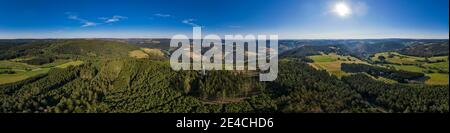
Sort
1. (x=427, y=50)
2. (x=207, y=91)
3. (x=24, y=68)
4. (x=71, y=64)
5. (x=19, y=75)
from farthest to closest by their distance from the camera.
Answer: (x=427, y=50)
(x=71, y=64)
(x=24, y=68)
(x=19, y=75)
(x=207, y=91)

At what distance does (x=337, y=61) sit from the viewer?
3183 centimetres

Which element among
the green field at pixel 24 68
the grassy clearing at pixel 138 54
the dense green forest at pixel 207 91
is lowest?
the dense green forest at pixel 207 91

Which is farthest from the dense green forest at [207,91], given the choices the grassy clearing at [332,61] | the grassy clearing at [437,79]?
the grassy clearing at [332,61]

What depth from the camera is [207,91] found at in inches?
880

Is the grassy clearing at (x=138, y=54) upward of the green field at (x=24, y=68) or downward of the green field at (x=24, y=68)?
upward

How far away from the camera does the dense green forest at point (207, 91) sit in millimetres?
21125

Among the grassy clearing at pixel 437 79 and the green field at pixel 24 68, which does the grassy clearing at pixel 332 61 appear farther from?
the green field at pixel 24 68

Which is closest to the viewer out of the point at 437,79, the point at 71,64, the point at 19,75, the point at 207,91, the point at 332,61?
the point at 207,91

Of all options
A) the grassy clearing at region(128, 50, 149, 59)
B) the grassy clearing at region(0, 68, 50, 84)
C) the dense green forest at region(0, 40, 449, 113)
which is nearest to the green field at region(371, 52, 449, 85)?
the dense green forest at region(0, 40, 449, 113)

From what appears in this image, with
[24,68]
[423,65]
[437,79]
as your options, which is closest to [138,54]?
[24,68]

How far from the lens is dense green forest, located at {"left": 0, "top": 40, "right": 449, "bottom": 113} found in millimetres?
21125

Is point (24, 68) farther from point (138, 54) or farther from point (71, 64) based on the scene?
point (138, 54)

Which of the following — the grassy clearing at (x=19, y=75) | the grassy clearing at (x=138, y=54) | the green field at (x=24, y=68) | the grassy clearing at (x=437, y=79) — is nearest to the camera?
the grassy clearing at (x=437, y=79)
